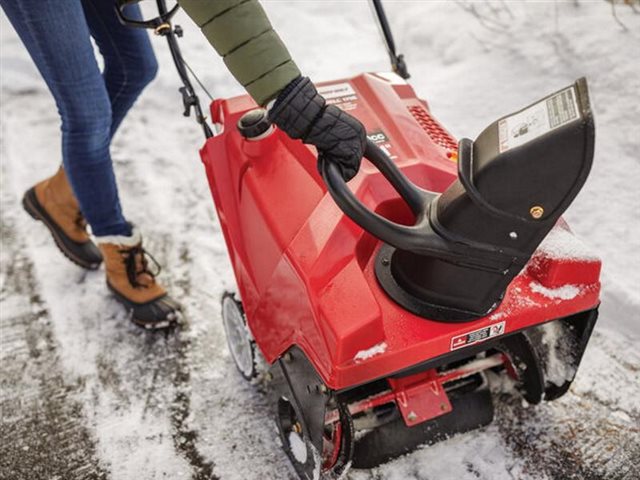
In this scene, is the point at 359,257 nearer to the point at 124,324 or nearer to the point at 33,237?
the point at 124,324

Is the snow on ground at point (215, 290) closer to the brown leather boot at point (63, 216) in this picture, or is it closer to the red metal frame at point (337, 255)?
the brown leather boot at point (63, 216)

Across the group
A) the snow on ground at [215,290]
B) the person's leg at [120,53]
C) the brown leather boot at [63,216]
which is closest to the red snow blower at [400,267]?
the snow on ground at [215,290]

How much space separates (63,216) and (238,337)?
29.1 inches

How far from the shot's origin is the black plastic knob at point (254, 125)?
→ 1411 millimetres

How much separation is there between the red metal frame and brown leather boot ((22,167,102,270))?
63cm

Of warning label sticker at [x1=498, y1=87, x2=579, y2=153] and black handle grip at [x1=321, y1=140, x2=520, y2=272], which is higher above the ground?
warning label sticker at [x1=498, y1=87, x2=579, y2=153]

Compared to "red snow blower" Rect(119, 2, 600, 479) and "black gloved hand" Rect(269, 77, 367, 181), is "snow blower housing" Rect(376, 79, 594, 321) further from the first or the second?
"black gloved hand" Rect(269, 77, 367, 181)

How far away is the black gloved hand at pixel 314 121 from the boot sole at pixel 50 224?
48.6 inches

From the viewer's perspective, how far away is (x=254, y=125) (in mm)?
1408

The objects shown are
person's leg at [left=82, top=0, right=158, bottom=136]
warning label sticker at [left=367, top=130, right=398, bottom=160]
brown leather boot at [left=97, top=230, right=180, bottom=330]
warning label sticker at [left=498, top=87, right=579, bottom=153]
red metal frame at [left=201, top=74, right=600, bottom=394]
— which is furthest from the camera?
brown leather boot at [left=97, top=230, right=180, bottom=330]

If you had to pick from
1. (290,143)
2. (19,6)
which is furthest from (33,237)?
(290,143)

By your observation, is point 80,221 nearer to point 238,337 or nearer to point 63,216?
point 63,216

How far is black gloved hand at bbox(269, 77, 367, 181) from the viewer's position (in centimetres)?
107

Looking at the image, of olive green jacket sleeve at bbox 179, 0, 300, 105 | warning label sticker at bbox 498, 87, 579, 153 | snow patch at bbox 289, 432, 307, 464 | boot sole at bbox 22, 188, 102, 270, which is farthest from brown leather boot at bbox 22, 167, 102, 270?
warning label sticker at bbox 498, 87, 579, 153
